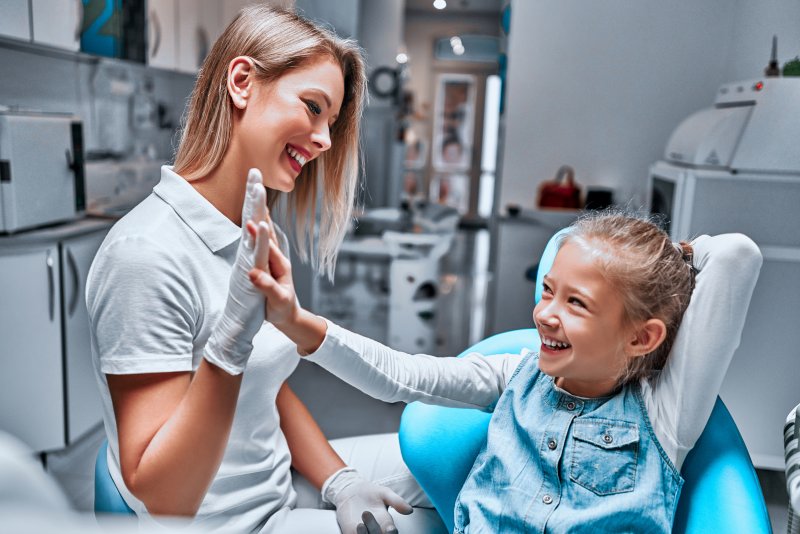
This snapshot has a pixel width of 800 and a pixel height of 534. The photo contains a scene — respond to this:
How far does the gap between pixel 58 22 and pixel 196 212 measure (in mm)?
2042

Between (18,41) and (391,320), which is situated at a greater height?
(18,41)

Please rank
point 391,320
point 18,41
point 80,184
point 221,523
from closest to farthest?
point 221,523 < point 18,41 < point 80,184 < point 391,320

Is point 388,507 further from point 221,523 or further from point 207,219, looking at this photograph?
point 207,219

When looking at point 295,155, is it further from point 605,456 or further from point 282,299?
point 605,456

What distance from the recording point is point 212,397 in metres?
0.94

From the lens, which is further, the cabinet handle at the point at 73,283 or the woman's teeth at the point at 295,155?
the cabinet handle at the point at 73,283

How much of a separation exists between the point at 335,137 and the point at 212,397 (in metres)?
0.67

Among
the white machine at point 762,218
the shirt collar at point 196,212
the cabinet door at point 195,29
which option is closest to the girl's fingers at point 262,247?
the shirt collar at point 196,212

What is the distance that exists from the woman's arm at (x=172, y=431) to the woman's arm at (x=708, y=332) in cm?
68

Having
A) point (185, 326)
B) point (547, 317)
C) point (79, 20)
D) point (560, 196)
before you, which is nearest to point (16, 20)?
point (79, 20)

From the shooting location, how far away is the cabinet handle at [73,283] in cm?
259

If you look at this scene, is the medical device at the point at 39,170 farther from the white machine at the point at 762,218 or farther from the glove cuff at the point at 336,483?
the white machine at the point at 762,218

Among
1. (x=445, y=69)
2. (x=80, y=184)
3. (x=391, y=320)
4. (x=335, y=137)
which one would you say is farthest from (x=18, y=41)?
(x=445, y=69)

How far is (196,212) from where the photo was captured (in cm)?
116
